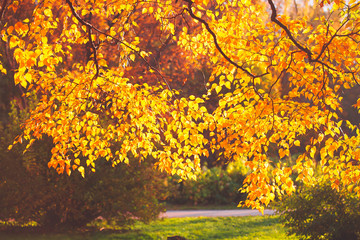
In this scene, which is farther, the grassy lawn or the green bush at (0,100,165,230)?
the grassy lawn

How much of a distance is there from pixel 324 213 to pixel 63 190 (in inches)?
205

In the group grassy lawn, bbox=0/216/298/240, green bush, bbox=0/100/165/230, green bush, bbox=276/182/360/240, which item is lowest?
grassy lawn, bbox=0/216/298/240

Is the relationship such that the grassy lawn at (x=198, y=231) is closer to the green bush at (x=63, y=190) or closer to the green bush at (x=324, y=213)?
the green bush at (x=63, y=190)

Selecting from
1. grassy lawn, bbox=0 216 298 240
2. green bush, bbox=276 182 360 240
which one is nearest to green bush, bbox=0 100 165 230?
grassy lawn, bbox=0 216 298 240

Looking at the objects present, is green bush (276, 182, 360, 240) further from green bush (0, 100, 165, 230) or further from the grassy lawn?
green bush (0, 100, 165, 230)

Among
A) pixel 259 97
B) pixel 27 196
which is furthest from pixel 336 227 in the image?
pixel 27 196

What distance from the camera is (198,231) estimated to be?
31.4ft

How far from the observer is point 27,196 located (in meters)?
8.43

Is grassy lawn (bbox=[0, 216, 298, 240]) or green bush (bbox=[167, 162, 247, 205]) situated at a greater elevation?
green bush (bbox=[167, 162, 247, 205])

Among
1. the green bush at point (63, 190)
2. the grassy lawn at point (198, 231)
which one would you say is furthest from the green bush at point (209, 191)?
the green bush at point (63, 190)

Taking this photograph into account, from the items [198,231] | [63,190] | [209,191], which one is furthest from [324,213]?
[209,191]

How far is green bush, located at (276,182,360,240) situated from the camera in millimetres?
6895

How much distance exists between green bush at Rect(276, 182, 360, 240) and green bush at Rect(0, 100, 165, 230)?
325 centimetres

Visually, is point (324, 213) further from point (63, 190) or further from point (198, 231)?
point (63, 190)
